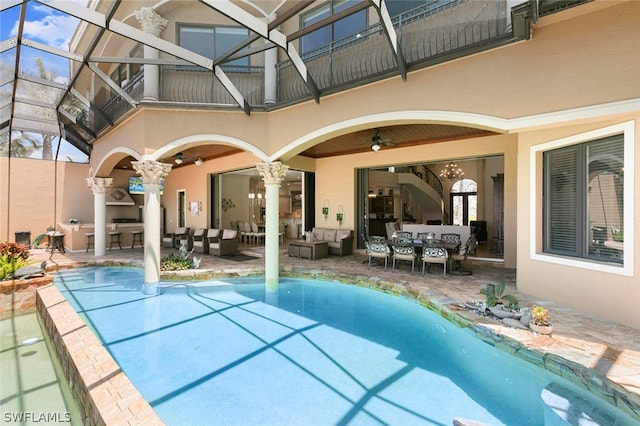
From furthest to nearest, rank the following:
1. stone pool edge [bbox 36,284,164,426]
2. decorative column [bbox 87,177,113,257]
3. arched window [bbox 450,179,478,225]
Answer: arched window [bbox 450,179,478,225] < decorative column [bbox 87,177,113,257] < stone pool edge [bbox 36,284,164,426]

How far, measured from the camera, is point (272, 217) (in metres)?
8.21

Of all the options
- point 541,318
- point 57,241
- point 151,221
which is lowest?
point 541,318

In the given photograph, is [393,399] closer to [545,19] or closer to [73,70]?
[545,19]

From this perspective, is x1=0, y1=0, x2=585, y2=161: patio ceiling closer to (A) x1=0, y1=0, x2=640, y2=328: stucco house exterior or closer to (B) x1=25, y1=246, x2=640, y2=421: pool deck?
(A) x1=0, y1=0, x2=640, y2=328: stucco house exterior

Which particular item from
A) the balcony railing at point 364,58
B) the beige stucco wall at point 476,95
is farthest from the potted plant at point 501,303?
the balcony railing at point 364,58

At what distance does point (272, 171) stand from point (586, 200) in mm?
6560

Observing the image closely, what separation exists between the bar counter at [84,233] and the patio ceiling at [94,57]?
340 centimetres

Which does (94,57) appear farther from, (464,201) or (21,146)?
(464,201)

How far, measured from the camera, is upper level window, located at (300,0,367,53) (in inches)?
296

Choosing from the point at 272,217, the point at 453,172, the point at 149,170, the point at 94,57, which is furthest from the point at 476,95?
the point at 453,172

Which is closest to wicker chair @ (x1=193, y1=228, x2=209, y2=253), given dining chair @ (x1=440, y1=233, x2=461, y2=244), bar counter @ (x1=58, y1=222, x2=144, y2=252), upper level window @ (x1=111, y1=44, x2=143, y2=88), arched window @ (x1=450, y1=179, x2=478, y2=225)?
bar counter @ (x1=58, y1=222, x2=144, y2=252)

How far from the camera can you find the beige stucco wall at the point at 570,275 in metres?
4.23

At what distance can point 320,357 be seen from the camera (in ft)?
14.4

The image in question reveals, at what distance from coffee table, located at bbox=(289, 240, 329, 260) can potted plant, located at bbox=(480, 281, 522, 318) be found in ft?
20.3
